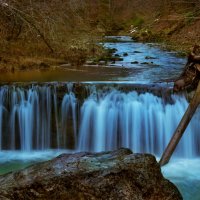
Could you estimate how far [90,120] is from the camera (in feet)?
37.4

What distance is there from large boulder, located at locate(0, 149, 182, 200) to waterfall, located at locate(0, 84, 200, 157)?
5917 millimetres

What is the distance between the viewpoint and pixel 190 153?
10.9m

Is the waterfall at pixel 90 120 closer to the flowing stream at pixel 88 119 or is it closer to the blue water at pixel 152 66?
the flowing stream at pixel 88 119

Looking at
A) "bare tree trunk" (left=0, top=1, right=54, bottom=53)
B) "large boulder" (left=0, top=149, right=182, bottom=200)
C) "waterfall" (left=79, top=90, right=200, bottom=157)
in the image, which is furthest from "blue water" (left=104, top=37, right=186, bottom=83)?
"large boulder" (left=0, top=149, right=182, bottom=200)

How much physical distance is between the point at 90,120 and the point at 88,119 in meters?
0.06

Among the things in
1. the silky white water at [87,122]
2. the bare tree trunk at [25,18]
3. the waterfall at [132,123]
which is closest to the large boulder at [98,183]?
the silky white water at [87,122]

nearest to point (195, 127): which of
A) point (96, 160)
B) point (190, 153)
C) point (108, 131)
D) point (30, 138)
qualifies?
point (190, 153)

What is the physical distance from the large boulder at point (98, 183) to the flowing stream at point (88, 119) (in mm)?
5732

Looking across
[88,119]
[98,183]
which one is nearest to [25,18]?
[88,119]

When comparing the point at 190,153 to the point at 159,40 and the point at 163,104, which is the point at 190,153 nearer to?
the point at 163,104

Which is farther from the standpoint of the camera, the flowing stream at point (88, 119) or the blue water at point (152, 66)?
the blue water at point (152, 66)

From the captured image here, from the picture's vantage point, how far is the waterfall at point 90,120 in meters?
11.2

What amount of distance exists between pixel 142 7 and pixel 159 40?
73.6ft

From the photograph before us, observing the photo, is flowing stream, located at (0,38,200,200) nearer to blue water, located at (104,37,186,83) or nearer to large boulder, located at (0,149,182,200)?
blue water, located at (104,37,186,83)
